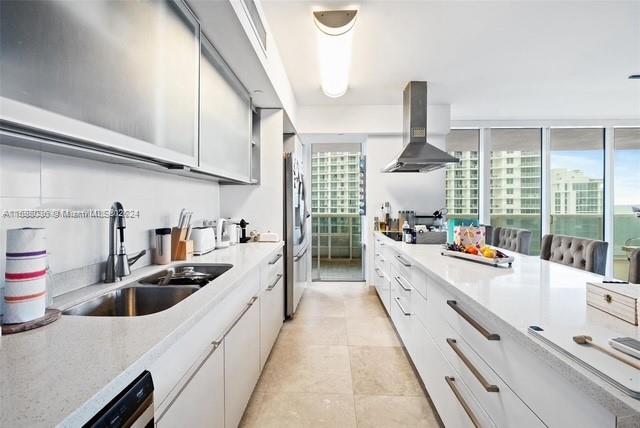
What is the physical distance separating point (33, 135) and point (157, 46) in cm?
64

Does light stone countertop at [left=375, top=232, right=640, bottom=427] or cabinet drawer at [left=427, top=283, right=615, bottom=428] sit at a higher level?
light stone countertop at [left=375, top=232, right=640, bottom=427]

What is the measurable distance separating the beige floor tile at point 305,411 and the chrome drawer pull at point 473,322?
94 cm

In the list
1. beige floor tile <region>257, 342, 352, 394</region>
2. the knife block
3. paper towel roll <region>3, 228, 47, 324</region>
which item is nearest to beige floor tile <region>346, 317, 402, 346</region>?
beige floor tile <region>257, 342, 352, 394</region>

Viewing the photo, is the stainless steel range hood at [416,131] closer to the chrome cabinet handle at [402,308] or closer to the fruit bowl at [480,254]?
the fruit bowl at [480,254]

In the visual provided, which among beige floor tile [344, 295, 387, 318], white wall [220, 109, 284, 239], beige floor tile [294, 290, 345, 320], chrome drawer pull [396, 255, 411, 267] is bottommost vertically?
beige floor tile [294, 290, 345, 320]

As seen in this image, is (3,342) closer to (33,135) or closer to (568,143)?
(33,135)

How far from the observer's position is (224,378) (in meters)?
1.32

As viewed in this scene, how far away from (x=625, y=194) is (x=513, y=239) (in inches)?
127

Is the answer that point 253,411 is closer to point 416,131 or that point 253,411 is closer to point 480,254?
point 480,254

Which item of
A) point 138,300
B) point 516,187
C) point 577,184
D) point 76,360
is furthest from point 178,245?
point 577,184

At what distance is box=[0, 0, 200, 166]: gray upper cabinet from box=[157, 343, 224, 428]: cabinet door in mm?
832

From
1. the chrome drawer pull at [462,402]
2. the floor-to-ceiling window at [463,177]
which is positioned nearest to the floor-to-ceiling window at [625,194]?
the floor-to-ceiling window at [463,177]

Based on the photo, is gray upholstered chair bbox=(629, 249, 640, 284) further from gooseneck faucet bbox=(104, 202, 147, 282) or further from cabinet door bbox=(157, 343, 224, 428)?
gooseneck faucet bbox=(104, 202, 147, 282)

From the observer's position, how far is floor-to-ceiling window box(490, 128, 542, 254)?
4.87 metres
